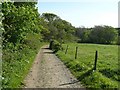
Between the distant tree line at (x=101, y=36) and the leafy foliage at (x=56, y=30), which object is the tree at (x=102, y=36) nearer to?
the distant tree line at (x=101, y=36)

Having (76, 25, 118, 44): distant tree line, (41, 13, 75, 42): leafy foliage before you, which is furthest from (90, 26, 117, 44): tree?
(41, 13, 75, 42): leafy foliage

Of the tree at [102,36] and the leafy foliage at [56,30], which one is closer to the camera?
the leafy foliage at [56,30]

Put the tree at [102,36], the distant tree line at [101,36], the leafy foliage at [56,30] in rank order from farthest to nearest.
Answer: the distant tree line at [101,36] < the tree at [102,36] < the leafy foliage at [56,30]

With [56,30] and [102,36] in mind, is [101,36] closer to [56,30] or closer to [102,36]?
[102,36]

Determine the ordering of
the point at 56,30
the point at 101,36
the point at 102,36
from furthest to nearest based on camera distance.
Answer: the point at 101,36 < the point at 102,36 < the point at 56,30

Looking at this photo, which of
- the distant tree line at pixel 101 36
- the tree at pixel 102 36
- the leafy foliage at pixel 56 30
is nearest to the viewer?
the leafy foliage at pixel 56 30

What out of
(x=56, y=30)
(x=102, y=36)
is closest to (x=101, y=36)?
(x=102, y=36)

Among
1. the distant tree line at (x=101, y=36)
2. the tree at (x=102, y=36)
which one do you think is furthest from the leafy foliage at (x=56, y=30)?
the tree at (x=102, y=36)

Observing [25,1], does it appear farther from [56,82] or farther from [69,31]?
[69,31]

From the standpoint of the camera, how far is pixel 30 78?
652 inches

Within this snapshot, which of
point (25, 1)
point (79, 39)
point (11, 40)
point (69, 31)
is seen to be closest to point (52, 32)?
point (69, 31)

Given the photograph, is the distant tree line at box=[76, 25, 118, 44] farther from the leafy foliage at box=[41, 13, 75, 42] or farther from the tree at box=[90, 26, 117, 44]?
the leafy foliage at box=[41, 13, 75, 42]

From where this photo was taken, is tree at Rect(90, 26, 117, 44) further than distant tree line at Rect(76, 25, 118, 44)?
No

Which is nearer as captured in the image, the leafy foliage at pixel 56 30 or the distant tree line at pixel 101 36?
the leafy foliage at pixel 56 30
